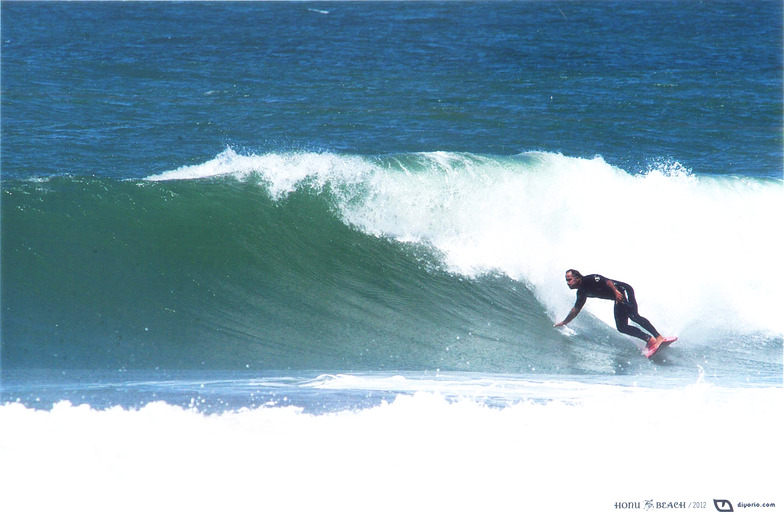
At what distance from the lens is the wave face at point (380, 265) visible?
296 inches

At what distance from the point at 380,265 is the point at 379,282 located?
334 mm

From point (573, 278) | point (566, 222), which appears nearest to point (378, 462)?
point (573, 278)

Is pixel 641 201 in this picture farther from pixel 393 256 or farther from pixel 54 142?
pixel 54 142

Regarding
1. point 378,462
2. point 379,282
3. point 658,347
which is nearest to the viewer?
point 378,462

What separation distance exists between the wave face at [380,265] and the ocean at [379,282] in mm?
38

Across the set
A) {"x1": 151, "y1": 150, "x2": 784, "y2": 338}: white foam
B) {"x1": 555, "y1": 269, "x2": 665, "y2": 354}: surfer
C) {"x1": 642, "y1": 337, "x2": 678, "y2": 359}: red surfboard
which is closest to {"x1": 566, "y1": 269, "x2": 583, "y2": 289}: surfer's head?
{"x1": 555, "y1": 269, "x2": 665, "y2": 354}: surfer

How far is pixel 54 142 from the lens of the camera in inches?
514

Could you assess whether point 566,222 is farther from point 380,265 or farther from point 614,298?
point 380,265

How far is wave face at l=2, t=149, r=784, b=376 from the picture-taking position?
24.6 feet

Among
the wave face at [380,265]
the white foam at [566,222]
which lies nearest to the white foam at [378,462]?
the wave face at [380,265]

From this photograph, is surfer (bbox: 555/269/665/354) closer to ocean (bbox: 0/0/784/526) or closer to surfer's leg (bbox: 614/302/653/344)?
surfer's leg (bbox: 614/302/653/344)

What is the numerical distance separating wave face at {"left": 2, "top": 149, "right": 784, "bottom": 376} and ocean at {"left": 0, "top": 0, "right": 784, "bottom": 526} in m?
0.04

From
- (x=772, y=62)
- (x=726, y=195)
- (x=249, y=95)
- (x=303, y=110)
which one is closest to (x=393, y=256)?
(x=726, y=195)

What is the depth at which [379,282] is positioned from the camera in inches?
348
